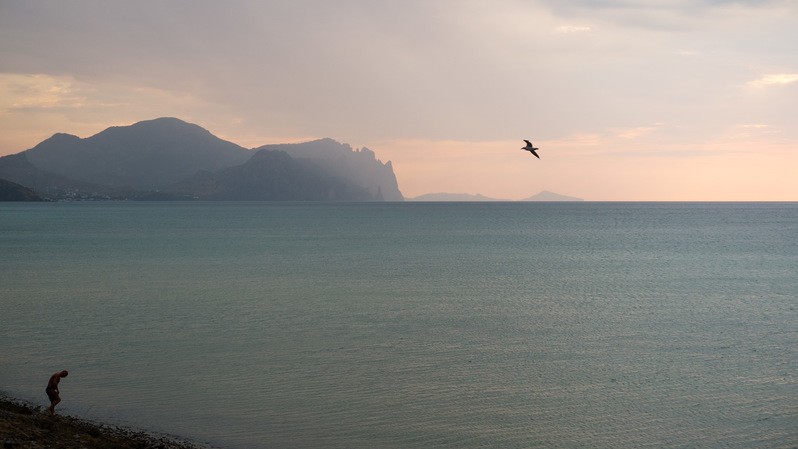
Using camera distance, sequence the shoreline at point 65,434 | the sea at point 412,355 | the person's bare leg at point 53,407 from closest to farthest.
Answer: the shoreline at point 65,434 < the person's bare leg at point 53,407 < the sea at point 412,355

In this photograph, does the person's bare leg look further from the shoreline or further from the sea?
the sea

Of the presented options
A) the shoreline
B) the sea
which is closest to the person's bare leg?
the shoreline

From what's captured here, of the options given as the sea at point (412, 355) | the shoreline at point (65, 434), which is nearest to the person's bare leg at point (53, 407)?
the shoreline at point (65, 434)

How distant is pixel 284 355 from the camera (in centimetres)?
2945

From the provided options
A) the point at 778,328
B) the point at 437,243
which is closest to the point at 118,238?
the point at 437,243

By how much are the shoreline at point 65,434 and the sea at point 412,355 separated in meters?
0.89

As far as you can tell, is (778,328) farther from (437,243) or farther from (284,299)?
(437,243)

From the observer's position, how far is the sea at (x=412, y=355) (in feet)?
69.8

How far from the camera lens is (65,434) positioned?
1823cm

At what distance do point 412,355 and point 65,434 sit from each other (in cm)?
1467

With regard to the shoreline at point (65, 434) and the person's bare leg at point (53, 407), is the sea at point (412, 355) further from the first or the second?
the person's bare leg at point (53, 407)

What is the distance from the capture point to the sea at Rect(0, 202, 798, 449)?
2128cm

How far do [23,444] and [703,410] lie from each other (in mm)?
20218

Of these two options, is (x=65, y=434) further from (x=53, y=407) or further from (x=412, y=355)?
(x=412, y=355)
